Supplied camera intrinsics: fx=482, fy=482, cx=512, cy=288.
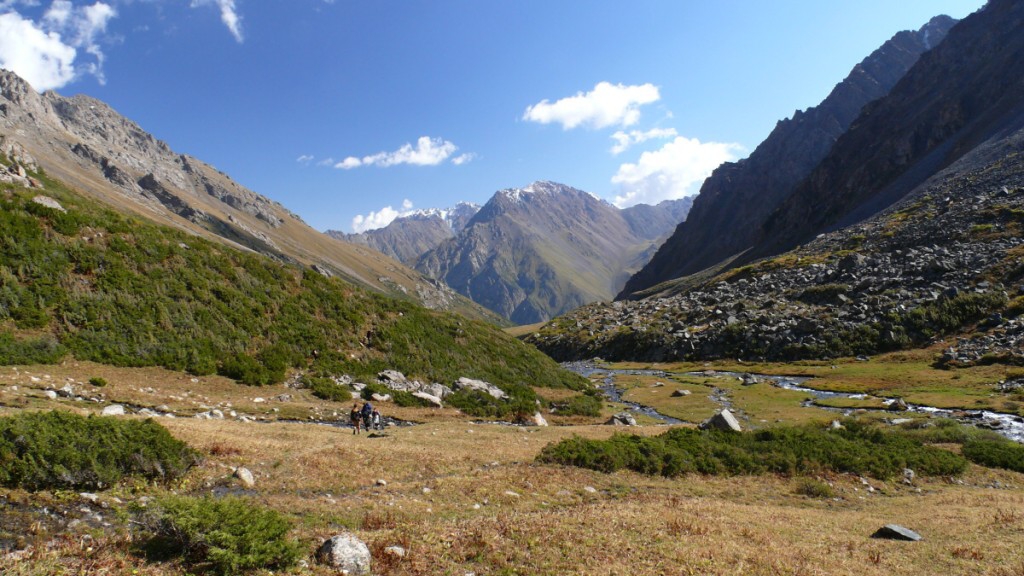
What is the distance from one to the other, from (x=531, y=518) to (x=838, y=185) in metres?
229

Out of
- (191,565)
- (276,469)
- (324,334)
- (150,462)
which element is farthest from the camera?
(324,334)

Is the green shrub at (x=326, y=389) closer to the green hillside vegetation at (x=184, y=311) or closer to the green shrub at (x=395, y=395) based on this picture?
the green hillside vegetation at (x=184, y=311)

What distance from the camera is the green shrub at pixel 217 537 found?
8430 millimetres

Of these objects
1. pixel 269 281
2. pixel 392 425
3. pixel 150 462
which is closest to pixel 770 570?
pixel 150 462

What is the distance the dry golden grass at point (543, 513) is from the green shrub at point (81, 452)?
589 mm

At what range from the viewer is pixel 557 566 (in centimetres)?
1010

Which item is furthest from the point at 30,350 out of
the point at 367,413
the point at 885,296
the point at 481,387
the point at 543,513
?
the point at 885,296

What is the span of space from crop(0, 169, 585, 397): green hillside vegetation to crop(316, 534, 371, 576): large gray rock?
24794 mm

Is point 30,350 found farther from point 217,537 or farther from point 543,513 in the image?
point 543,513

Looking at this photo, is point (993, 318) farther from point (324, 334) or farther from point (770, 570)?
point (324, 334)

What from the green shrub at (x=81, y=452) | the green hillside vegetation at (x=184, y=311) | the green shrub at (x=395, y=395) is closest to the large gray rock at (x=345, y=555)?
the green shrub at (x=81, y=452)

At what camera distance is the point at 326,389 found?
1358 inches

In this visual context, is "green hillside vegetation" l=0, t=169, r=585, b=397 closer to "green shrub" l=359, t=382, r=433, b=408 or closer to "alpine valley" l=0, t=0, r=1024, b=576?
"alpine valley" l=0, t=0, r=1024, b=576

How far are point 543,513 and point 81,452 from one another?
11.6 m
